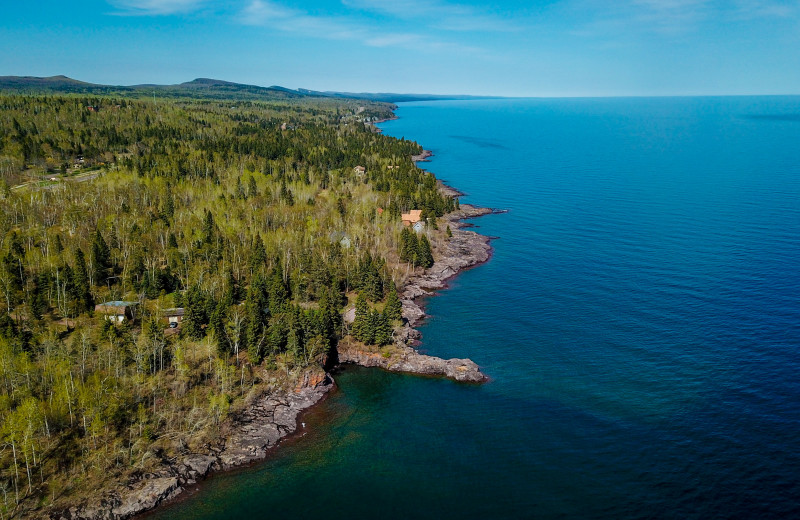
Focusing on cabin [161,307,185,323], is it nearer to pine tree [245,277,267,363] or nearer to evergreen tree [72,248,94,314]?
pine tree [245,277,267,363]

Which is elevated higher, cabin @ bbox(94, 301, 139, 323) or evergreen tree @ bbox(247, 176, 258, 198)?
evergreen tree @ bbox(247, 176, 258, 198)

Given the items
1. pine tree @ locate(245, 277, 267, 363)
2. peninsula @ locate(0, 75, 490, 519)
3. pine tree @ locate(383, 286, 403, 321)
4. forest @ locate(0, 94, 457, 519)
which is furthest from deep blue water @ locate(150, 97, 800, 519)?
pine tree @ locate(245, 277, 267, 363)

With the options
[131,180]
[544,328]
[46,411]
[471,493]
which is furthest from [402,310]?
[131,180]

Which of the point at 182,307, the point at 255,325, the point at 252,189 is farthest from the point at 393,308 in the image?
the point at 252,189

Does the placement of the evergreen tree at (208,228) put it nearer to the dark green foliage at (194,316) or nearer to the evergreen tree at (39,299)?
the dark green foliage at (194,316)

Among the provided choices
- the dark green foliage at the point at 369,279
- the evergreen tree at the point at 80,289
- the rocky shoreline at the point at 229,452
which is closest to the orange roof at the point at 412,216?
the dark green foliage at the point at 369,279

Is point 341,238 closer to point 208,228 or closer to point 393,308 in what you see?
point 208,228

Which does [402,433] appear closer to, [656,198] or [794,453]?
[794,453]
